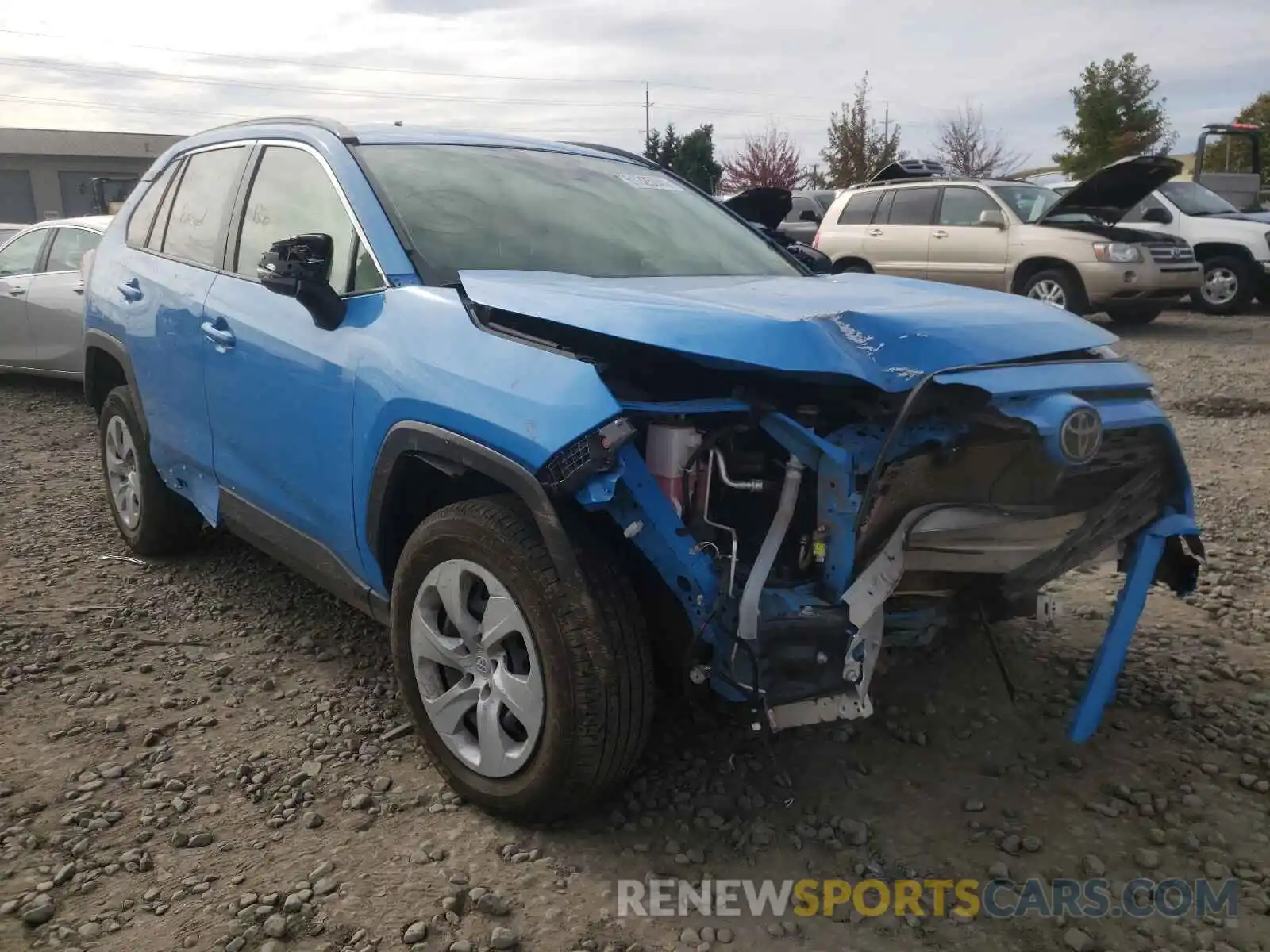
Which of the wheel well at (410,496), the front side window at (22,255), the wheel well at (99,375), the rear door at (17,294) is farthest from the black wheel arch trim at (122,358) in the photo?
the front side window at (22,255)

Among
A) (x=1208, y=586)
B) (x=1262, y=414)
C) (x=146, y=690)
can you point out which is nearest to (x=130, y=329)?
(x=146, y=690)

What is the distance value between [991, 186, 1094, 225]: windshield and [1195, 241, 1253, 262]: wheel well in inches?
81.9

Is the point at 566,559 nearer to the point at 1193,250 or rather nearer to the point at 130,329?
the point at 130,329

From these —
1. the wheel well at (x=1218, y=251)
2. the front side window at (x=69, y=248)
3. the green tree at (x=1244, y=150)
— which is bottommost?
the wheel well at (x=1218, y=251)

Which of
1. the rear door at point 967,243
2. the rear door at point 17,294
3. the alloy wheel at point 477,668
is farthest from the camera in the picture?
the rear door at point 967,243

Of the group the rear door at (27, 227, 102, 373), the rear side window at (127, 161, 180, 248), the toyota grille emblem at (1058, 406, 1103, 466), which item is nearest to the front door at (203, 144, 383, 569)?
the rear side window at (127, 161, 180, 248)

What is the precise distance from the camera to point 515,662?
2.63 metres

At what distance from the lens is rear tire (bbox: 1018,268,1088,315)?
11741 mm

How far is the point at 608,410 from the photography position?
229cm

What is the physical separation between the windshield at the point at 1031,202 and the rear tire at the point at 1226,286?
94.3 inches

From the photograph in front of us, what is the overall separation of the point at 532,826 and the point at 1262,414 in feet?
22.9

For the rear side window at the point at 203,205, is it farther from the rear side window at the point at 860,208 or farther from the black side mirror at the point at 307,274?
the rear side window at the point at 860,208

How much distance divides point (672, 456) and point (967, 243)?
10917mm

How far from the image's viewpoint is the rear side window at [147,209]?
4551mm
